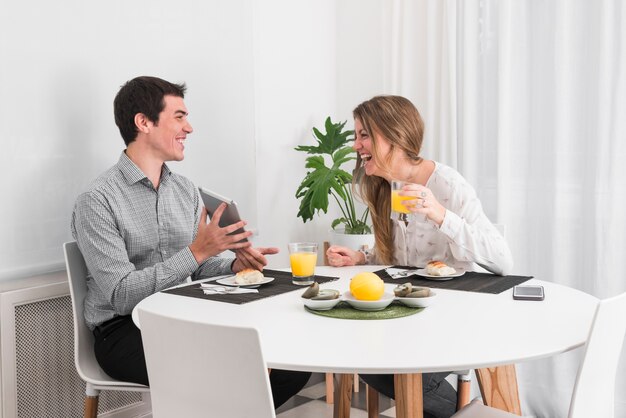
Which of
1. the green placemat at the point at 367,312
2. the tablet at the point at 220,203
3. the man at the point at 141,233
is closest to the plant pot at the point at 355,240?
the man at the point at 141,233

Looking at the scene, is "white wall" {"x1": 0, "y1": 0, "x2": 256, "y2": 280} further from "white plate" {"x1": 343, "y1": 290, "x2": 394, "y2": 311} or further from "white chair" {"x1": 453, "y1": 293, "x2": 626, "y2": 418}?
"white chair" {"x1": 453, "y1": 293, "x2": 626, "y2": 418}

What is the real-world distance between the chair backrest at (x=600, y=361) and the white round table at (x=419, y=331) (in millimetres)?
47

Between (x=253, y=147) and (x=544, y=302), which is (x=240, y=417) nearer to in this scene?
(x=544, y=302)

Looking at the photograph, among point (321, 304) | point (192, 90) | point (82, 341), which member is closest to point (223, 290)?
point (321, 304)

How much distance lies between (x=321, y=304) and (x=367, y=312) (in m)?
0.12

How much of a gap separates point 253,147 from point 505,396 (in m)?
1.79

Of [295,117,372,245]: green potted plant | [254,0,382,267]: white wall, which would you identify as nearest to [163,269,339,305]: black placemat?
[295,117,372,245]: green potted plant

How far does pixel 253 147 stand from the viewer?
344 centimetres

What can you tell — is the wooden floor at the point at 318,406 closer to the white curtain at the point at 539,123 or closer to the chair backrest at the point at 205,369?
the white curtain at the point at 539,123

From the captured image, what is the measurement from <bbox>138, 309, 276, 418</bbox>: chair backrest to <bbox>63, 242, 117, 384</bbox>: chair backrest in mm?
968

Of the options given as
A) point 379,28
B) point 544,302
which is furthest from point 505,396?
point 379,28

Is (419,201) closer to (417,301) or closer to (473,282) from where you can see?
(473,282)

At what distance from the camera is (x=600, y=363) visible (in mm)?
1500

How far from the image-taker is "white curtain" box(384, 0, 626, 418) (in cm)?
300
